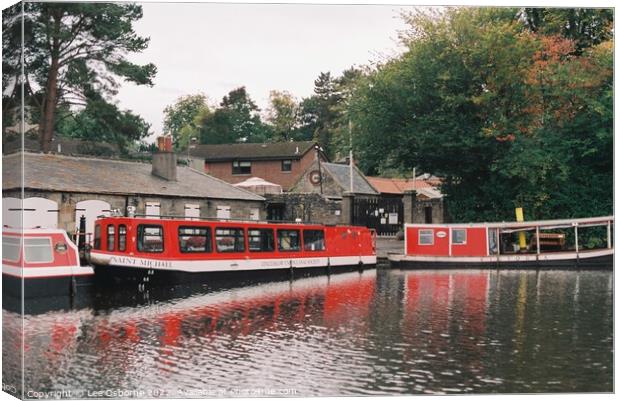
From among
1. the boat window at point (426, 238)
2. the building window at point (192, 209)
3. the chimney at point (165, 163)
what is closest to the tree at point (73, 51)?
the chimney at point (165, 163)

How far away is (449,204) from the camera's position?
29.7 meters

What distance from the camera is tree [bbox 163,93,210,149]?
1953 centimetres

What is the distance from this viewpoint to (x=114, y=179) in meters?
30.5

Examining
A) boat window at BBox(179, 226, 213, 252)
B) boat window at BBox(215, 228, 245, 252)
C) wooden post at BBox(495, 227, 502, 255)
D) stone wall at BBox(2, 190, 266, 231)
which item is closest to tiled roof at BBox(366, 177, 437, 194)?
wooden post at BBox(495, 227, 502, 255)

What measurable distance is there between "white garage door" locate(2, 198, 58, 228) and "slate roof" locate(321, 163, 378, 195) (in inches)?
494

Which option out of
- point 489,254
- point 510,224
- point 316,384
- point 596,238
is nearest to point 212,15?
point 316,384

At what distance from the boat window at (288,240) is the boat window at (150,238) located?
5883mm

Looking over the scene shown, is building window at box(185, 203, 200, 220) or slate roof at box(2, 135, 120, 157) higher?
slate roof at box(2, 135, 120, 157)

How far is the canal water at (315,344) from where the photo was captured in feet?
43.5

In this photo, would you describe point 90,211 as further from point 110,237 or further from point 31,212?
point 31,212

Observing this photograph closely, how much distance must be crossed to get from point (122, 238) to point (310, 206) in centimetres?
1344

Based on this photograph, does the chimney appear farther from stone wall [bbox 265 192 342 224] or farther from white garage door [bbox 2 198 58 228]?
white garage door [bbox 2 198 58 228]

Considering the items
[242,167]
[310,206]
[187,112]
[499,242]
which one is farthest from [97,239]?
[499,242]

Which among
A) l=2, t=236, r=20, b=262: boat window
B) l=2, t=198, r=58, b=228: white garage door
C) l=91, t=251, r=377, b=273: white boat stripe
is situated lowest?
l=91, t=251, r=377, b=273: white boat stripe
